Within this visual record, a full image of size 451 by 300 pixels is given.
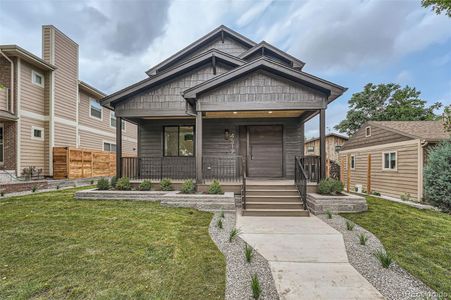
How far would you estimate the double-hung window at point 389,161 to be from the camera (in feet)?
35.9

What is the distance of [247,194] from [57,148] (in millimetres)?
11741

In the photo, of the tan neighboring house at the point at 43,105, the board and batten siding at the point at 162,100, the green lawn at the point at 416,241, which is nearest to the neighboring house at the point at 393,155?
the green lawn at the point at 416,241

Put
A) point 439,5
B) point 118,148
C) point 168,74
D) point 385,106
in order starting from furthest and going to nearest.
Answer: point 385,106 < point 168,74 < point 118,148 < point 439,5

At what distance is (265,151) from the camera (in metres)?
9.34

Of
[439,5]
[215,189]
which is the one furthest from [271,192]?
[439,5]

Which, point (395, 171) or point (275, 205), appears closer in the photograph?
point (275, 205)

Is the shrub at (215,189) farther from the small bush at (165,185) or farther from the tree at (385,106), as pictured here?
the tree at (385,106)

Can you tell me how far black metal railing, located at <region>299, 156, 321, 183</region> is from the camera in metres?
7.21

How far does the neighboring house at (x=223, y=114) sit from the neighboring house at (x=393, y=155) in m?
5.49

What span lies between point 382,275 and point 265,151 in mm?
6704

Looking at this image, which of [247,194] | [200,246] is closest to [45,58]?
[247,194]

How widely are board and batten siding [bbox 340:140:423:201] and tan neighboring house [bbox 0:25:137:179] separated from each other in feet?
58.5

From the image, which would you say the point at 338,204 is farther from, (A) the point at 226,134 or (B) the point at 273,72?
(A) the point at 226,134

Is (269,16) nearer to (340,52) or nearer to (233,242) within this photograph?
(340,52)
